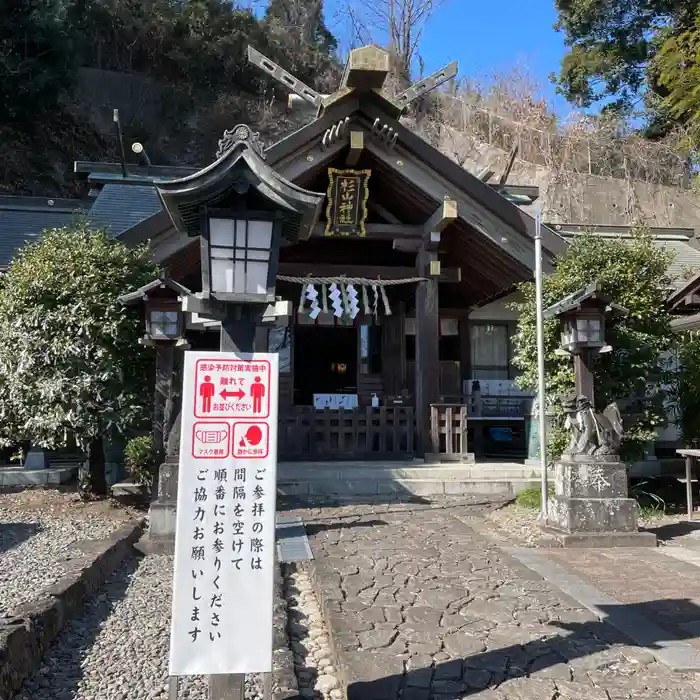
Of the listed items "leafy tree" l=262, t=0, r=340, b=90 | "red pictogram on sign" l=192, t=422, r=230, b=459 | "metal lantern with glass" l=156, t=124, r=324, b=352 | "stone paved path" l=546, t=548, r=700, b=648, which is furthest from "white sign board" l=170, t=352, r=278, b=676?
"leafy tree" l=262, t=0, r=340, b=90

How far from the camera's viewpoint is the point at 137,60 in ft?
98.0

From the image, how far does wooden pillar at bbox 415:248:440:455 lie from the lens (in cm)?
1139

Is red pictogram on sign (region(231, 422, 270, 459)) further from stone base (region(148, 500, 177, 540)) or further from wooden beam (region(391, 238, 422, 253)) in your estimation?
wooden beam (region(391, 238, 422, 253))

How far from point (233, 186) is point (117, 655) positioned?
323 cm

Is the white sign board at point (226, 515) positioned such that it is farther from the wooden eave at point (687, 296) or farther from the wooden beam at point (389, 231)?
the wooden beam at point (389, 231)

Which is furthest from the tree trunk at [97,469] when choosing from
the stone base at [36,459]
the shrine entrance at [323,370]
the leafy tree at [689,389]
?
the leafy tree at [689,389]

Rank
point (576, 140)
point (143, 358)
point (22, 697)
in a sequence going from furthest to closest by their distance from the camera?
point (576, 140) → point (143, 358) → point (22, 697)

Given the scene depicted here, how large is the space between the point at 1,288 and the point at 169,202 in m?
7.83

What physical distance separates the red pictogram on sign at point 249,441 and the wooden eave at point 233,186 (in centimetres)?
139

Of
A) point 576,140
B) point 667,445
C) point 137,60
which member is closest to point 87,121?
point 137,60

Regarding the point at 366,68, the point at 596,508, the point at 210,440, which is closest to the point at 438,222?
the point at 366,68

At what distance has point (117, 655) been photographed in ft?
13.4

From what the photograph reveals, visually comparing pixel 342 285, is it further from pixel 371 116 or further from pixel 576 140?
pixel 576 140

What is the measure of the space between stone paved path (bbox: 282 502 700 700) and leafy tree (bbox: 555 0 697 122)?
24.5 m
